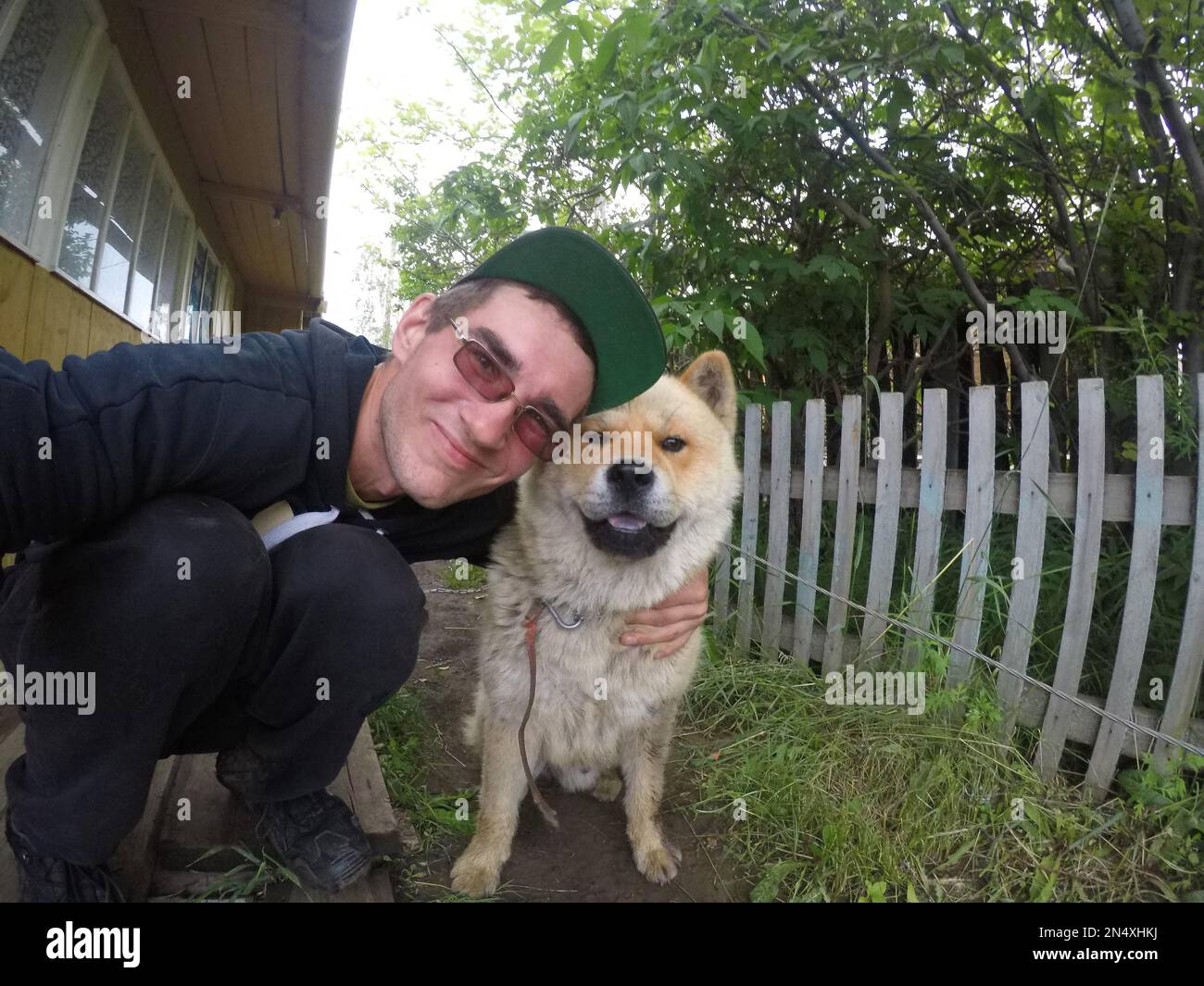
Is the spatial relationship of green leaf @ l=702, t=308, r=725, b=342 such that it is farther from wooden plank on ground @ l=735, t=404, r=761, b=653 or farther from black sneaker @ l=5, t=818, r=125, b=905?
black sneaker @ l=5, t=818, r=125, b=905

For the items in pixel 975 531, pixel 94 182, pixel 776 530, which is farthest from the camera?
pixel 94 182

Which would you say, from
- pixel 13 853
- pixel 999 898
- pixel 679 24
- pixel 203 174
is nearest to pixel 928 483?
pixel 999 898

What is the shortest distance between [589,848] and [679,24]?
124 inches

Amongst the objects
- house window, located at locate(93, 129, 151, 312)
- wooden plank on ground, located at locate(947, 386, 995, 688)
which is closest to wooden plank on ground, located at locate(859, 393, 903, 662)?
wooden plank on ground, located at locate(947, 386, 995, 688)

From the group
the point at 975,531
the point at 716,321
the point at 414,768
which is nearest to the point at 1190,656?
the point at 975,531

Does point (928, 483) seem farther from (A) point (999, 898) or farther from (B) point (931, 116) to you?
(B) point (931, 116)

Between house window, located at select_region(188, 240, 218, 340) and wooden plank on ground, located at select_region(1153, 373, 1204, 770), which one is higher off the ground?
house window, located at select_region(188, 240, 218, 340)

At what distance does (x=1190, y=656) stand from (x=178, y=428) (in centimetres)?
287

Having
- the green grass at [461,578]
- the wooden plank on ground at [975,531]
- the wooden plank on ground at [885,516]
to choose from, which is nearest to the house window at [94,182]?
the green grass at [461,578]

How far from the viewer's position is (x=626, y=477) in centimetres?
199

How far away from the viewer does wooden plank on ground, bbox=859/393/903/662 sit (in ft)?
9.67

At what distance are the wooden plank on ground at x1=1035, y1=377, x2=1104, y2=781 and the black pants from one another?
7.19ft

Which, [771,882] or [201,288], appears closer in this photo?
[771,882]

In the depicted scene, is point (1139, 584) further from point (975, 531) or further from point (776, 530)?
point (776, 530)
